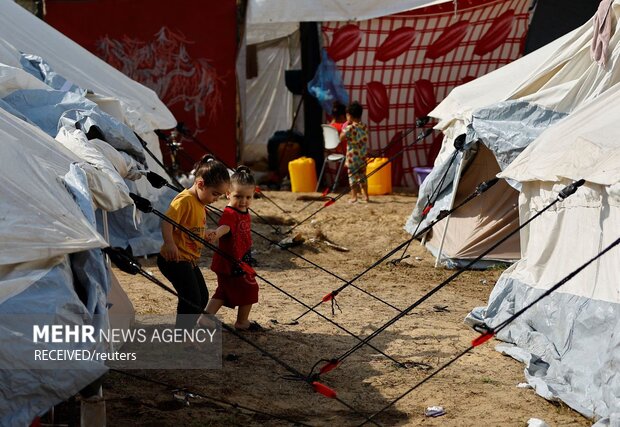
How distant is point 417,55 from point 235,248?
755 centimetres

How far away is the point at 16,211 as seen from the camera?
165 inches

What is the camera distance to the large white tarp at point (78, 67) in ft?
29.7

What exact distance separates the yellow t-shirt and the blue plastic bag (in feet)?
24.3

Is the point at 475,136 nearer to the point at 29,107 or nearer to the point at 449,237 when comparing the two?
the point at 449,237

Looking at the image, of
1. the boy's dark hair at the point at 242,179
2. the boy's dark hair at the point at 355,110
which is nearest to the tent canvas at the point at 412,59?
the boy's dark hair at the point at 355,110

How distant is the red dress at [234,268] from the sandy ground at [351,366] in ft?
1.03

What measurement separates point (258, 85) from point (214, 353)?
10.7 meters

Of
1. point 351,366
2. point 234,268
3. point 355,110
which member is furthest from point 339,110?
point 351,366

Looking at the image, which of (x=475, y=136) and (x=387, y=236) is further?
(x=387, y=236)

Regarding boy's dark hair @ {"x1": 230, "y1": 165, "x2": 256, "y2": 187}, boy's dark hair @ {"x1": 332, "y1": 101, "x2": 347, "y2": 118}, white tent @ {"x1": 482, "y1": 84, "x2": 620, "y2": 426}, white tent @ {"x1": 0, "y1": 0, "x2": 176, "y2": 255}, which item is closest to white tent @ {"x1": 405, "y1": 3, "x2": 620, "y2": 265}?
white tent @ {"x1": 482, "y1": 84, "x2": 620, "y2": 426}

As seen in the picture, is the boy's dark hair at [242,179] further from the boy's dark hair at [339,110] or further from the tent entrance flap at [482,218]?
the boy's dark hair at [339,110]

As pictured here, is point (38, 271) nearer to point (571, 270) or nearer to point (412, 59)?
point (571, 270)

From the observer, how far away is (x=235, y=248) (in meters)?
6.39

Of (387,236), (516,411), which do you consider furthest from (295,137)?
(516,411)
